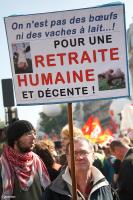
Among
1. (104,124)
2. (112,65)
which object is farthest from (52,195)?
(104,124)

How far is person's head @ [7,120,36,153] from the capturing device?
4.85 m

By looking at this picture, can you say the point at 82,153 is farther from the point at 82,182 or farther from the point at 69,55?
the point at 69,55

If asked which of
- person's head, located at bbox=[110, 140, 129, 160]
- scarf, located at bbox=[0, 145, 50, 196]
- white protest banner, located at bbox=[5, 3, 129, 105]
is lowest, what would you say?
person's head, located at bbox=[110, 140, 129, 160]

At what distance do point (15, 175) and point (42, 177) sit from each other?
0.88 ft

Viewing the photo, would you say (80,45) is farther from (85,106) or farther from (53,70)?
(85,106)

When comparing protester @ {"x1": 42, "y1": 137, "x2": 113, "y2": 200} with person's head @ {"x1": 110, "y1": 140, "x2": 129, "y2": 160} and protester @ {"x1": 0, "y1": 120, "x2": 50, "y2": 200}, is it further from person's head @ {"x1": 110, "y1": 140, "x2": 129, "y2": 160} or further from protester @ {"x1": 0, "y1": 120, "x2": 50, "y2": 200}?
person's head @ {"x1": 110, "y1": 140, "x2": 129, "y2": 160}

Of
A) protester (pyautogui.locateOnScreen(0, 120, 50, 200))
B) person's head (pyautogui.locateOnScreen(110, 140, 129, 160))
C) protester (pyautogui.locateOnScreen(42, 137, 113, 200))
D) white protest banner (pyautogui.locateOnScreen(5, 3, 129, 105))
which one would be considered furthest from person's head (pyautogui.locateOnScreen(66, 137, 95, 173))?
person's head (pyautogui.locateOnScreen(110, 140, 129, 160))

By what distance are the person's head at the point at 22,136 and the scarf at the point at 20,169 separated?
0.20 feet

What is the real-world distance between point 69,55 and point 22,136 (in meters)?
1.16

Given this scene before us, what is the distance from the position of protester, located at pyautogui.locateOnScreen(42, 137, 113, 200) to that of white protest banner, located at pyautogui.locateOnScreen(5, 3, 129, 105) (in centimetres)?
48

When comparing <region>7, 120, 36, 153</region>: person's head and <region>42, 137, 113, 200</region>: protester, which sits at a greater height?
<region>7, 120, 36, 153</region>: person's head

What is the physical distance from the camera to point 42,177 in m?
4.88

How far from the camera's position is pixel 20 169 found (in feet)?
15.8

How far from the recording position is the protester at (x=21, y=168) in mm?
4711
